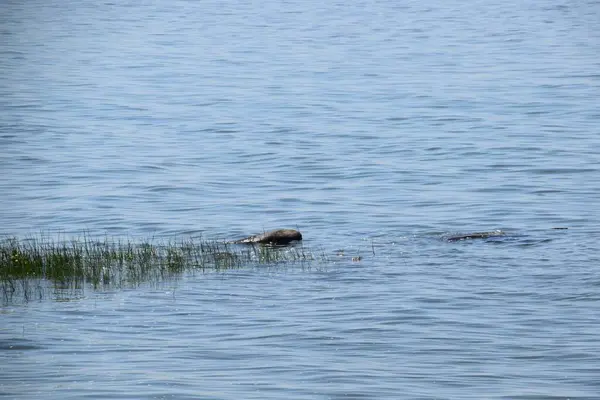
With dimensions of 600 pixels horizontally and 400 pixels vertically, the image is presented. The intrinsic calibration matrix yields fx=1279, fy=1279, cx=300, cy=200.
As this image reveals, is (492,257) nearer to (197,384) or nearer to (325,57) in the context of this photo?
(197,384)

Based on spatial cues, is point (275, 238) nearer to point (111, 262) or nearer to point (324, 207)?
point (111, 262)

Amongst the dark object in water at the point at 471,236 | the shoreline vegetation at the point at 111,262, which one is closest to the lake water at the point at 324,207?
the dark object in water at the point at 471,236

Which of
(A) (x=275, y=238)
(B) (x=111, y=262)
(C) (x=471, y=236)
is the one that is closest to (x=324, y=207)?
(A) (x=275, y=238)

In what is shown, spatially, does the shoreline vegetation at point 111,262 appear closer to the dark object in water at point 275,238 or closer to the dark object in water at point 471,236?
the dark object in water at point 275,238

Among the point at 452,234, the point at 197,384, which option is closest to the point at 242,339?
the point at 197,384

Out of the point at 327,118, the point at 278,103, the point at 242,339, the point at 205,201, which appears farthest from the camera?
the point at 278,103

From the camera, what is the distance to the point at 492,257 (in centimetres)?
1850

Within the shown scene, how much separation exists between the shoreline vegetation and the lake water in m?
0.45

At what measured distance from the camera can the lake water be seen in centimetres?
1299

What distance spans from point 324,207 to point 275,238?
5.03 m

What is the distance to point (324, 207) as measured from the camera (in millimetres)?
24750

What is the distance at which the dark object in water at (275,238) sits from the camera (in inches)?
779

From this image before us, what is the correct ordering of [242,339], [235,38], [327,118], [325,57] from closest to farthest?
[242,339]
[327,118]
[325,57]
[235,38]

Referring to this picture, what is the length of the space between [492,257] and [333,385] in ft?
22.0
